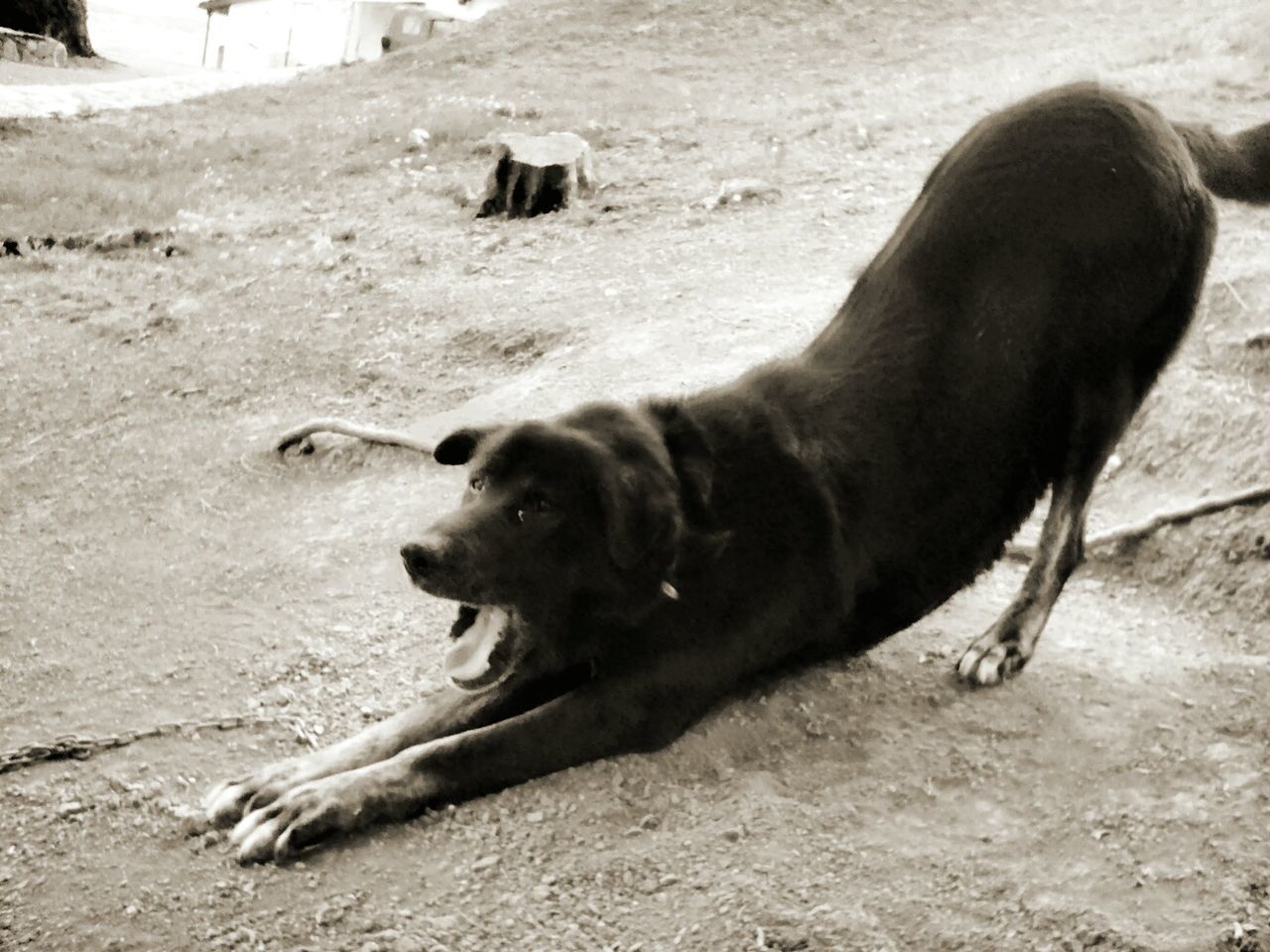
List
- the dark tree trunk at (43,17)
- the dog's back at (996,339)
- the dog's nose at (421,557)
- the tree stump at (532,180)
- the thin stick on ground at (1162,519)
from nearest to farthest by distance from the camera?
the dog's nose at (421,557), the dog's back at (996,339), the thin stick on ground at (1162,519), the tree stump at (532,180), the dark tree trunk at (43,17)

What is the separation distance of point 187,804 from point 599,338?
3788 mm

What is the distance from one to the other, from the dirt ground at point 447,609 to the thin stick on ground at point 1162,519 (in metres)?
0.06

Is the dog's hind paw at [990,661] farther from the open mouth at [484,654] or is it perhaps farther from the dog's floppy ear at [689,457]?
the open mouth at [484,654]

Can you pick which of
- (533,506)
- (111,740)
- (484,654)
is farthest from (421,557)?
(111,740)

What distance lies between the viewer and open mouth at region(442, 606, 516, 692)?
12.3 feet

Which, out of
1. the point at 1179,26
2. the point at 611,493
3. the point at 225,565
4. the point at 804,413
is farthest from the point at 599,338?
the point at 1179,26

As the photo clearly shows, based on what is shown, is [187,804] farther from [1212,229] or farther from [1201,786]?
[1212,229]

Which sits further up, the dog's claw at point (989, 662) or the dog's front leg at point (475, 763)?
the dog's claw at point (989, 662)

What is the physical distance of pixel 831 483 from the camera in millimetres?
3977

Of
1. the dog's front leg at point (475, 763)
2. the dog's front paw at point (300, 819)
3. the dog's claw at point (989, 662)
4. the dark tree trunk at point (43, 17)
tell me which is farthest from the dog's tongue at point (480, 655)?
the dark tree trunk at point (43, 17)

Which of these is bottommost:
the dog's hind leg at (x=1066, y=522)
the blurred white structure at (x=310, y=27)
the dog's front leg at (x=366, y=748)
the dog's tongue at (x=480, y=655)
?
the blurred white structure at (x=310, y=27)

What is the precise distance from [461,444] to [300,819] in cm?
110

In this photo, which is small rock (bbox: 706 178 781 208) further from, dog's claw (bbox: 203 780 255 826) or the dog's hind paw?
dog's claw (bbox: 203 780 255 826)

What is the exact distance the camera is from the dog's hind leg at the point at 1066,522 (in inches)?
166
